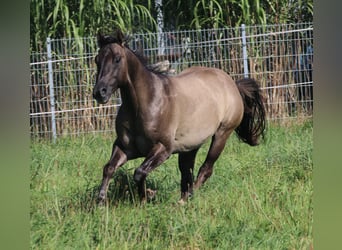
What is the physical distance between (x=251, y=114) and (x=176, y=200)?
2.57ft

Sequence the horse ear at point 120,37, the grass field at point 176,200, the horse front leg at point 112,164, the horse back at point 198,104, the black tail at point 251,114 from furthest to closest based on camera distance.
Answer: the black tail at point 251,114, the horse back at point 198,104, the horse front leg at point 112,164, the horse ear at point 120,37, the grass field at point 176,200

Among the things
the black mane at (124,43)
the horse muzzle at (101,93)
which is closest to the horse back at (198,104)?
the black mane at (124,43)

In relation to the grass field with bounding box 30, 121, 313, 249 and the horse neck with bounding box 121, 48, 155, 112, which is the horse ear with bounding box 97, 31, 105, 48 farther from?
the grass field with bounding box 30, 121, 313, 249

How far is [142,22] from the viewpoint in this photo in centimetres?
286

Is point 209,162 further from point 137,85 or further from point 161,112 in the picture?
point 137,85

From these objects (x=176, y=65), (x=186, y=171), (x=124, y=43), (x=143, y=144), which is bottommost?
(x=186, y=171)

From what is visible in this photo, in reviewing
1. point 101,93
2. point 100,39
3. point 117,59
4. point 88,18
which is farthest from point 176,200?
point 88,18

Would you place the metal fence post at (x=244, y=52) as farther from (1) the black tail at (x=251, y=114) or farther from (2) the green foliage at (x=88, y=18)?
(2) the green foliage at (x=88, y=18)

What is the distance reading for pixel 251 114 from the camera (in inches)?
129

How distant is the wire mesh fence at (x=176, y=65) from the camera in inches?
111

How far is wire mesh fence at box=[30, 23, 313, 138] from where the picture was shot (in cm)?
282

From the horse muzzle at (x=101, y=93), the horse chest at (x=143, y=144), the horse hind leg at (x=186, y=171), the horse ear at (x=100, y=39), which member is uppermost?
the horse ear at (x=100, y=39)

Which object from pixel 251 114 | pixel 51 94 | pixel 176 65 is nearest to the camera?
pixel 51 94
